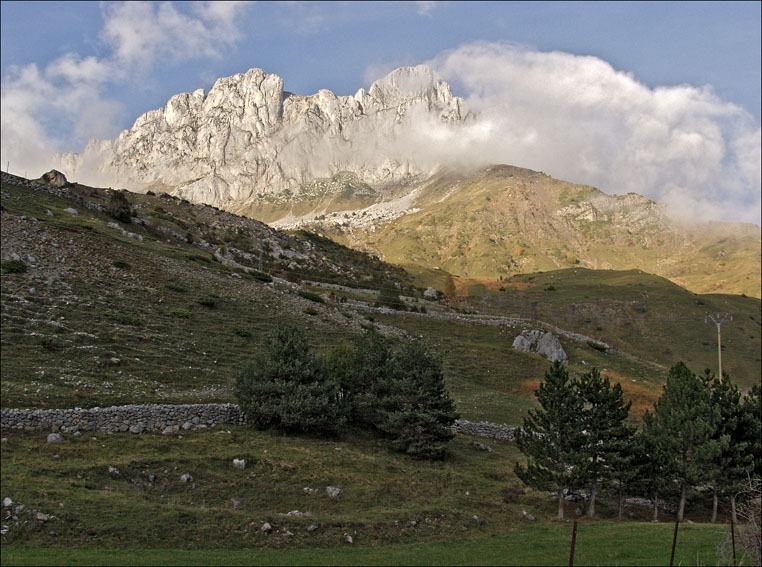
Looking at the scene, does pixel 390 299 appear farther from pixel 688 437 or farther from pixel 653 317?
pixel 653 317

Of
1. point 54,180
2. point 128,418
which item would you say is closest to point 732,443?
point 128,418

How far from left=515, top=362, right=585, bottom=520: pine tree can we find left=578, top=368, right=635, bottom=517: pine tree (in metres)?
0.45

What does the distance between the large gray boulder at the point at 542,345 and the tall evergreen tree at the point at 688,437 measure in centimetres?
3545

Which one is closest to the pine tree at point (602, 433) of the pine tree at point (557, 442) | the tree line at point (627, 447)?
the tree line at point (627, 447)

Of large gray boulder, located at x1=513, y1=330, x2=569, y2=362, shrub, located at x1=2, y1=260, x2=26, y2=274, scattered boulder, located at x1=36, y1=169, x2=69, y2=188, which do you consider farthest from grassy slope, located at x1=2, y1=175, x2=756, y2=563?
scattered boulder, located at x1=36, y1=169, x2=69, y2=188

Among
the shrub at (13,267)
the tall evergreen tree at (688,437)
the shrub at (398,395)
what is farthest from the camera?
the shrub at (13,267)

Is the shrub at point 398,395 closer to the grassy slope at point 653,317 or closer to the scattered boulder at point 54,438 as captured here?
the scattered boulder at point 54,438

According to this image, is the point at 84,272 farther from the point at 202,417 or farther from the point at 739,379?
the point at 739,379

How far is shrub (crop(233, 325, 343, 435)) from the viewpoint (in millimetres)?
28438

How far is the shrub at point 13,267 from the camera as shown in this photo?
39.9 meters

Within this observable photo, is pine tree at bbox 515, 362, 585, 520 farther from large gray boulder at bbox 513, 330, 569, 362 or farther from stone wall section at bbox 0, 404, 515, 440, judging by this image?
large gray boulder at bbox 513, 330, 569, 362

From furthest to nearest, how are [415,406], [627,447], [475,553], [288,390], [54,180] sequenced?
[54,180]
[415,406]
[288,390]
[627,447]
[475,553]

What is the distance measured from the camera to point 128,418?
2562cm

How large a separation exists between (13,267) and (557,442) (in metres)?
38.8
